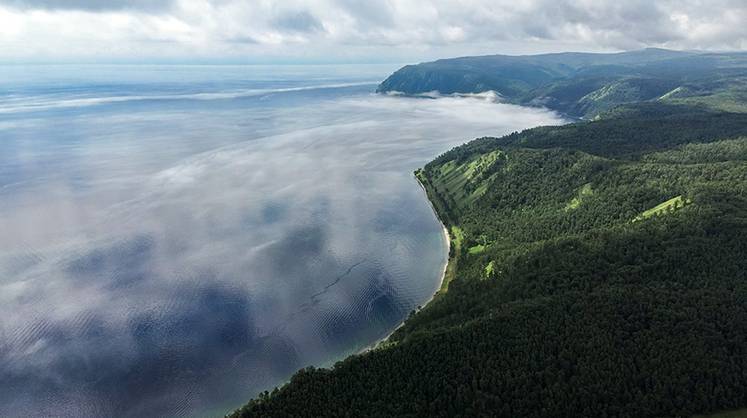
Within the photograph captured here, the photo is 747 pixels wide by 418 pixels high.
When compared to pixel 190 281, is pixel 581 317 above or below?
above

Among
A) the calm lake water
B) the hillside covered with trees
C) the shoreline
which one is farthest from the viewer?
the shoreline

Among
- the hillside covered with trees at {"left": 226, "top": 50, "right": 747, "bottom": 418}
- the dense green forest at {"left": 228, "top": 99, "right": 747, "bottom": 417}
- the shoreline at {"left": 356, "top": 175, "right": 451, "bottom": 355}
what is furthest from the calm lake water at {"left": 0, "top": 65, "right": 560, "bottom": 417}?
the dense green forest at {"left": 228, "top": 99, "right": 747, "bottom": 417}

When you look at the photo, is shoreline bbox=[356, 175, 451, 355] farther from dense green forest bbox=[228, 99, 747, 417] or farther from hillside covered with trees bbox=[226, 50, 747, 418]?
dense green forest bbox=[228, 99, 747, 417]

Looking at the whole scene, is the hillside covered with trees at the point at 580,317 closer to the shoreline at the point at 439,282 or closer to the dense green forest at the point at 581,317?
the dense green forest at the point at 581,317

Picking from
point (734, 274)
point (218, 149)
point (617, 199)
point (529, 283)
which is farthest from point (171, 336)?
point (218, 149)

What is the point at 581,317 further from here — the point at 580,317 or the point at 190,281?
the point at 190,281

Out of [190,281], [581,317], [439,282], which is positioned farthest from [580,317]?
[190,281]

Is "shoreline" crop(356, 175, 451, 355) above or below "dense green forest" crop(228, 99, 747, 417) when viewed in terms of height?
below

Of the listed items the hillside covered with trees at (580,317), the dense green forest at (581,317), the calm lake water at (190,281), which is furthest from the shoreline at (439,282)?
the dense green forest at (581,317)

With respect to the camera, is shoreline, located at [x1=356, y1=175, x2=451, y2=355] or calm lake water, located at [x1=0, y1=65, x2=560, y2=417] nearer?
calm lake water, located at [x1=0, y1=65, x2=560, y2=417]

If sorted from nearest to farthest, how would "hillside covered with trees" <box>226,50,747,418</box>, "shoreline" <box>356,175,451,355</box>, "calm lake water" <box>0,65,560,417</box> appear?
"hillside covered with trees" <box>226,50,747,418</box> → "calm lake water" <box>0,65,560,417</box> → "shoreline" <box>356,175,451,355</box>
